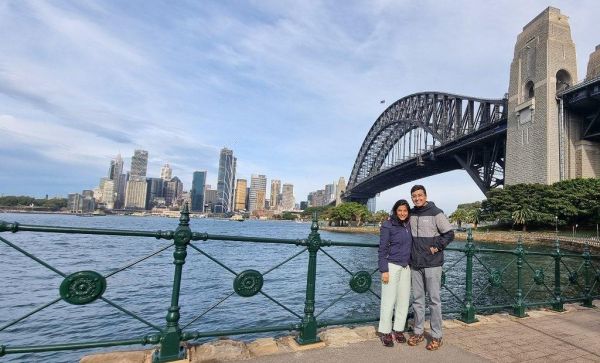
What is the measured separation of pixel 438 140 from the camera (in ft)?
248

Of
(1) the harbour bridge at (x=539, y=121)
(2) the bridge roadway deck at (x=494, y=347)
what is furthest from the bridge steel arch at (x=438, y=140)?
(2) the bridge roadway deck at (x=494, y=347)

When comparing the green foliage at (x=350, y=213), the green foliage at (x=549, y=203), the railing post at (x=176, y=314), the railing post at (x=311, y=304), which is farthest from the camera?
the green foliage at (x=350, y=213)

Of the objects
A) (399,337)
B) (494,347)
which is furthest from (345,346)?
(494,347)

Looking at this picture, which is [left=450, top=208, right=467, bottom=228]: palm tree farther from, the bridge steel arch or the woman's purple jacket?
the woman's purple jacket

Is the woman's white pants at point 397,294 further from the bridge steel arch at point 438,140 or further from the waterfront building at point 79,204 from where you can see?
the waterfront building at point 79,204

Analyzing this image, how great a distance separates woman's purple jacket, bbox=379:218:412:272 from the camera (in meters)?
4.53

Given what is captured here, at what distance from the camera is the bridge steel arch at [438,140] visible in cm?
6272

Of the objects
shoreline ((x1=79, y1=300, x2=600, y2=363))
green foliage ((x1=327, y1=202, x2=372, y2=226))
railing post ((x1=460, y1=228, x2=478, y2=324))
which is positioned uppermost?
green foliage ((x1=327, y1=202, x2=372, y2=226))

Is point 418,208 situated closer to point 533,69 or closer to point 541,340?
point 541,340

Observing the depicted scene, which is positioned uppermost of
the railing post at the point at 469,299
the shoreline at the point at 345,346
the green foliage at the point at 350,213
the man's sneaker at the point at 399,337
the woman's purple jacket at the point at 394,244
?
the green foliage at the point at 350,213

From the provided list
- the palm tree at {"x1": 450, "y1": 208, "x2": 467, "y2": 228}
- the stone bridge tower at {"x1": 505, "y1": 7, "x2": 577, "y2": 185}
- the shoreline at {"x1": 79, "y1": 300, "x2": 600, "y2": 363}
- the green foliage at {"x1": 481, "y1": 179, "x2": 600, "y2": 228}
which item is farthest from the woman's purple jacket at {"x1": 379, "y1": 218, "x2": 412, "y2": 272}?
the palm tree at {"x1": 450, "y1": 208, "x2": 467, "y2": 228}

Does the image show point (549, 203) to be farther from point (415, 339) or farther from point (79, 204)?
point (79, 204)

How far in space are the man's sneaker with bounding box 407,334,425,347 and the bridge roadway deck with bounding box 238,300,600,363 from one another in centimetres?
6

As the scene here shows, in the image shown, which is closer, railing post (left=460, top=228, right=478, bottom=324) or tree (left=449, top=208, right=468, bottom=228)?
railing post (left=460, top=228, right=478, bottom=324)
